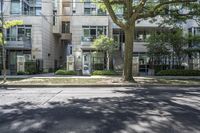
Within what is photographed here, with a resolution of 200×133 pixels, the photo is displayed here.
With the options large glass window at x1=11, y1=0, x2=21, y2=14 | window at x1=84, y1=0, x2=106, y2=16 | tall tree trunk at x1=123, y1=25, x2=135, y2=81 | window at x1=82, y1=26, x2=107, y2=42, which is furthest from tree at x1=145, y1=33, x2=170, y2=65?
large glass window at x1=11, y1=0, x2=21, y2=14

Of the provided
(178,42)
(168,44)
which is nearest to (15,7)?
(168,44)

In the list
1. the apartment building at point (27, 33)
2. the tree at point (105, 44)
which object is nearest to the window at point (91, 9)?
the apartment building at point (27, 33)

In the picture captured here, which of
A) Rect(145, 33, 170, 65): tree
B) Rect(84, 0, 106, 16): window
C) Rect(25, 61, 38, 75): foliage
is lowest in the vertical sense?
Rect(25, 61, 38, 75): foliage

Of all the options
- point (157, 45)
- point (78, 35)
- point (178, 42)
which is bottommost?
point (157, 45)

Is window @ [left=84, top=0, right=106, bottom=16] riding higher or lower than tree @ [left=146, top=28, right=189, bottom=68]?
higher

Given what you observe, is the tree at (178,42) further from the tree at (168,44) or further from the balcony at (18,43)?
the balcony at (18,43)

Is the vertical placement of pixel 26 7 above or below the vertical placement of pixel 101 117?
above

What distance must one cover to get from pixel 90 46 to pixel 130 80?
18.5 m

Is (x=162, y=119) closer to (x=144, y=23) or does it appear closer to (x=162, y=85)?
(x=162, y=85)

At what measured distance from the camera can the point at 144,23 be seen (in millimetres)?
42781

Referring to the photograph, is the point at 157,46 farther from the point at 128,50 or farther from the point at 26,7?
the point at 26,7

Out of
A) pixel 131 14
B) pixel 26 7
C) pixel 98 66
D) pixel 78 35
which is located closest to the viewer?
pixel 131 14

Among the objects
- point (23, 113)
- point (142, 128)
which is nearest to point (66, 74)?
point (23, 113)

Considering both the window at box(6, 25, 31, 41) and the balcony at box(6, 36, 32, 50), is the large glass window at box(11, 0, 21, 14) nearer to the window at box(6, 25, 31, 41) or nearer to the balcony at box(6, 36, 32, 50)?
the window at box(6, 25, 31, 41)
